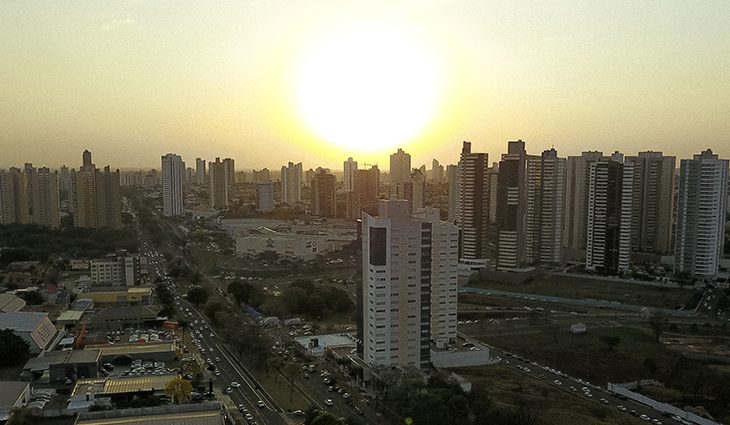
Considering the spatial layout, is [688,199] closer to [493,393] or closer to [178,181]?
[493,393]

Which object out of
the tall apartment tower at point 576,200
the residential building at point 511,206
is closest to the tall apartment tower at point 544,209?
the residential building at point 511,206

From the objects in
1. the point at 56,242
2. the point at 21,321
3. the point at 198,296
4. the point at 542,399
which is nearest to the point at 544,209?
the point at 198,296

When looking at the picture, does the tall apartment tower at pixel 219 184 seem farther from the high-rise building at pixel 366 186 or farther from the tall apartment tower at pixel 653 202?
the tall apartment tower at pixel 653 202

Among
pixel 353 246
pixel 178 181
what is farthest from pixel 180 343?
pixel 178 181

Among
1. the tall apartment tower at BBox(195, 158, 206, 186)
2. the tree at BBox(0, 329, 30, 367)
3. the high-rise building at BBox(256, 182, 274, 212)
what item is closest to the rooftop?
the tree at BBox(0, 329, 30, 367)

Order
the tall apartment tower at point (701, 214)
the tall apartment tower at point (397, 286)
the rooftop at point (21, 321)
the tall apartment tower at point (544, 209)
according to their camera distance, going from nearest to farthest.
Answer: the tall apartment tower at point (397, 286) < the rooftop at point (21, 321) < the tall apartment tower at point (701, 214) < the tall apartment tower at point (544, 209)

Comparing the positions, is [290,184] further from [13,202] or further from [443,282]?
[443,282]

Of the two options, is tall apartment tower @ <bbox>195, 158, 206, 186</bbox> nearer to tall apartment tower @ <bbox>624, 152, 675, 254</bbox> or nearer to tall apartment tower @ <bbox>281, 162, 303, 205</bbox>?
tall apartment tower @ <bbox>281, 162, 303, 205</bbox>

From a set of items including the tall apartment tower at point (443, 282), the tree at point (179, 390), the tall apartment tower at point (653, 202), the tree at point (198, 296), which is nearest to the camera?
the tree at point (179, 390)
